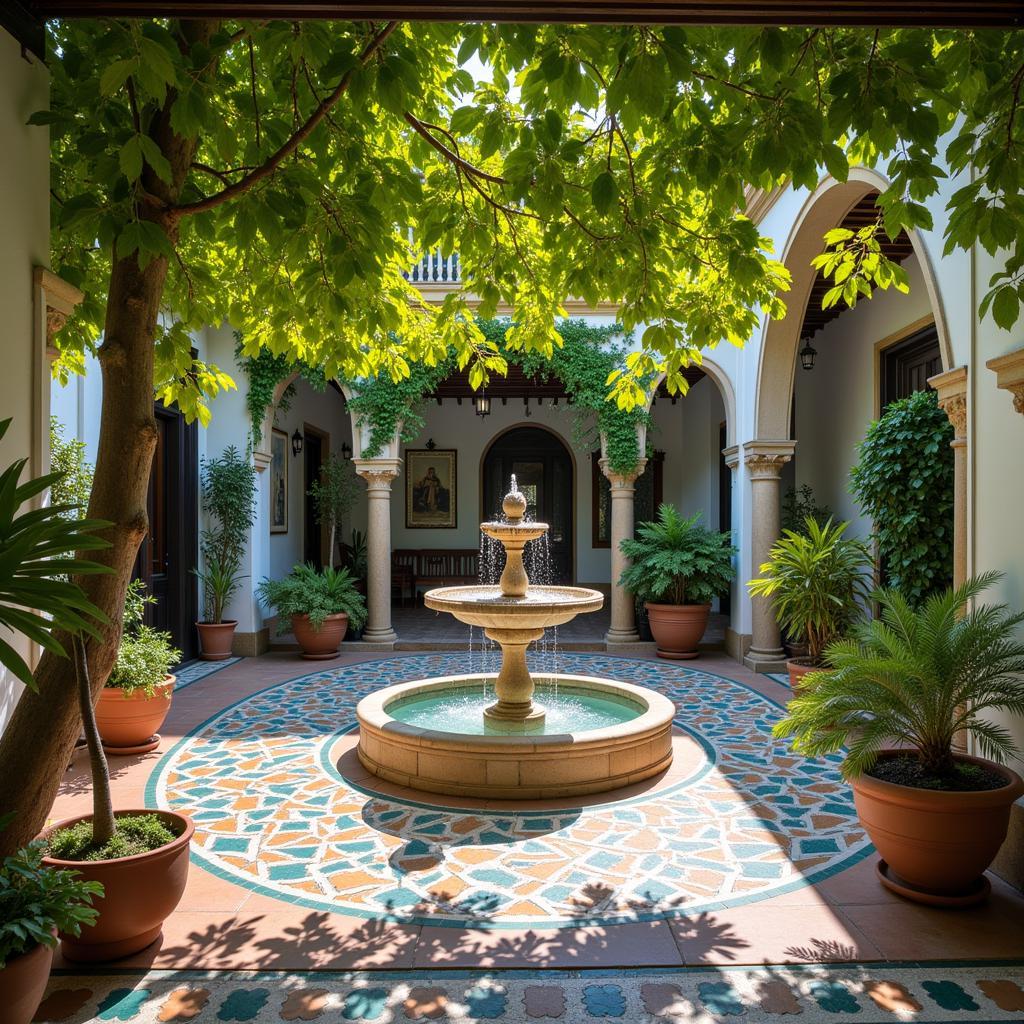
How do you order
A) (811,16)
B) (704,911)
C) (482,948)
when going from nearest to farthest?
(811,16)
(482,948)
(704,911)

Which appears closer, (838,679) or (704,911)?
(704,911)

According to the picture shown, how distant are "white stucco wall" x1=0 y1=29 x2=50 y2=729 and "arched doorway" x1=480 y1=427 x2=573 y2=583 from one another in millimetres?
12624

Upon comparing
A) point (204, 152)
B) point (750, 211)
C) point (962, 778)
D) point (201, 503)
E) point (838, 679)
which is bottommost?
point (962, 778)

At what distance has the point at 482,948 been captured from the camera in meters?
3.06

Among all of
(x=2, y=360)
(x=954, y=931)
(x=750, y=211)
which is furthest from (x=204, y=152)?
(x=750, y=211)

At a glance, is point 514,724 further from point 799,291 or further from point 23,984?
point 799,291

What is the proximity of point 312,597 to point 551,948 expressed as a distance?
A: 23.2ft

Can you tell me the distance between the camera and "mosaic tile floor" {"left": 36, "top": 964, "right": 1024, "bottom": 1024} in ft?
8.67

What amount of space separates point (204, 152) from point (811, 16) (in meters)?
3.30

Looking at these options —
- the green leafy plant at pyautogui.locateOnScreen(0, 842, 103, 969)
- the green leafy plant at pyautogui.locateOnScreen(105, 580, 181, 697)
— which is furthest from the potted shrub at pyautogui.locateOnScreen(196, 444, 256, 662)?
the green leafy plant at pyautogui.locateOnScreen(0, 842, 103, 969)

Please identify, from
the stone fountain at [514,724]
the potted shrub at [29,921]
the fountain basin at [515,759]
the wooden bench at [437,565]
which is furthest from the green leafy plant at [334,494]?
the potted shrub at [29,921]

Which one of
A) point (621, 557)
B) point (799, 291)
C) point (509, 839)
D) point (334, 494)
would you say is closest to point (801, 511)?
point (621, 557)

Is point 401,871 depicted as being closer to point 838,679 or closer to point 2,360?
point 838,679

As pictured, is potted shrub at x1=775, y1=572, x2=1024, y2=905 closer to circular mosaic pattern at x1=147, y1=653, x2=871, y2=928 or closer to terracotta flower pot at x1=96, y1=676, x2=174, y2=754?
circular mosaic pattern at x1=147, y1=653, x2=871, y2=928
